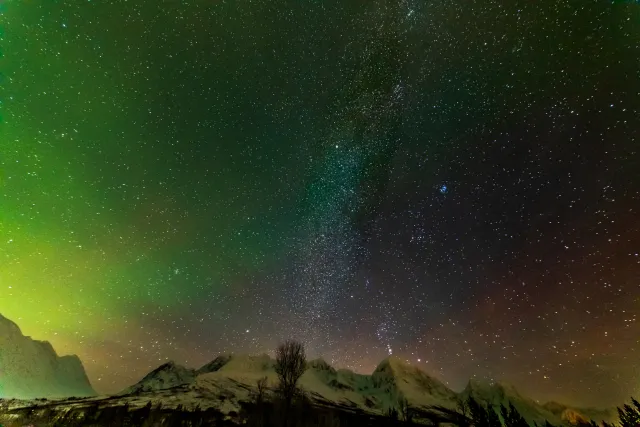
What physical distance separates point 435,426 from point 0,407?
195 metres

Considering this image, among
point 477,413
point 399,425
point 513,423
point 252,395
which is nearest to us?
point 513,423

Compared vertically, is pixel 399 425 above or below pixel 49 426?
above

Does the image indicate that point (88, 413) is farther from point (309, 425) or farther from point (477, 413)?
point (477, 413)

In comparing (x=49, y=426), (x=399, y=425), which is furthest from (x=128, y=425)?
(x=399, y=425)

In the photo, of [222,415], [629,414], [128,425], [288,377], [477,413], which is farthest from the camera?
[222,415]

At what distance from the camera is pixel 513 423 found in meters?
54.3

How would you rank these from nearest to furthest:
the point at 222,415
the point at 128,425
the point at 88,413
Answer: the point at 128,425 < the point at 88,413 < the point at 222,415

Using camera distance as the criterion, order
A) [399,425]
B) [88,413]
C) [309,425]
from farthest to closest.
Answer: [399,425] → [88,413] → [309,425]

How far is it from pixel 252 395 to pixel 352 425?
90.3 m

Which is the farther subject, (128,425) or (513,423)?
(128,425)

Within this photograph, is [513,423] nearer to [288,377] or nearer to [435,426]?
[288,377]

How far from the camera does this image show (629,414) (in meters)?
49.1

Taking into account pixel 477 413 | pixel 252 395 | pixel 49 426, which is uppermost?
pixel 252 395

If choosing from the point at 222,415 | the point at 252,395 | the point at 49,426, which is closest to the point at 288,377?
the point at 49,426
